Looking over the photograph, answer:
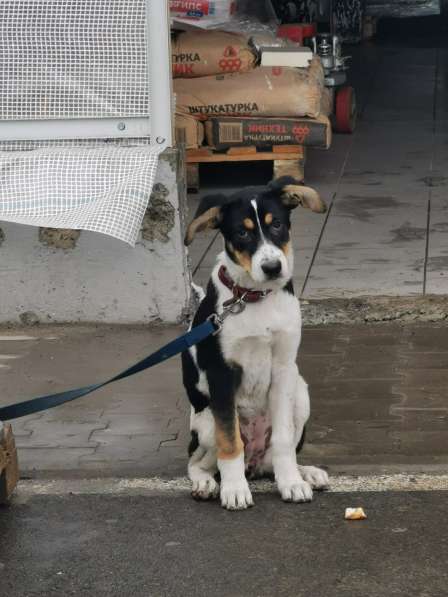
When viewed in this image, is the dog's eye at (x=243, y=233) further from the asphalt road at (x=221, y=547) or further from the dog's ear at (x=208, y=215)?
the asphalt road at (x=221, y=547)

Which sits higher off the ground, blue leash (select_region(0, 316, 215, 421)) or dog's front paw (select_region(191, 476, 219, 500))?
blue leash (select_region(0, 316, 215, 421))

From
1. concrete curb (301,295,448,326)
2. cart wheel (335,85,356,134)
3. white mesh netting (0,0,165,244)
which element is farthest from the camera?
cart wheel (335,85,356,134)

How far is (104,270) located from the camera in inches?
301

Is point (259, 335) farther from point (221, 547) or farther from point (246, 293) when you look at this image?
point (221, 547)

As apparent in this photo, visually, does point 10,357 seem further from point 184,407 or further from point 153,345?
point 184,407

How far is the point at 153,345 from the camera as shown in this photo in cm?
735

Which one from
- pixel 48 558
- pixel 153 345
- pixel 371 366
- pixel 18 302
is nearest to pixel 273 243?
pixel 48 558

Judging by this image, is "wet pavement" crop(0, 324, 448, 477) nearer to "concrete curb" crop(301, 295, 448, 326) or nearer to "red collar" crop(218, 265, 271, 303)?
"concrete curb" crop(301, 295, 448, 326)

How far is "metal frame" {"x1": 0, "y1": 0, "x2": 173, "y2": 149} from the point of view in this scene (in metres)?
7.33

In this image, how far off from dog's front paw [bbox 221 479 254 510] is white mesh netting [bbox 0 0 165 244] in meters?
2.52

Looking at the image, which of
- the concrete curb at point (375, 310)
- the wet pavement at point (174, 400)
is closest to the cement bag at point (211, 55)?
the concrete curb at point (375, 310)

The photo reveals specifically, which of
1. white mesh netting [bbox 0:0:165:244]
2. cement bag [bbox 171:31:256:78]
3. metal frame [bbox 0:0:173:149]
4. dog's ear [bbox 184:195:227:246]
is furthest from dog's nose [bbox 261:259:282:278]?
cement bag [bbox 171:31:256:78]

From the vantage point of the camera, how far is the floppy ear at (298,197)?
5016 millimetres

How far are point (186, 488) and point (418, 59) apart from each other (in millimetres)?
12063
